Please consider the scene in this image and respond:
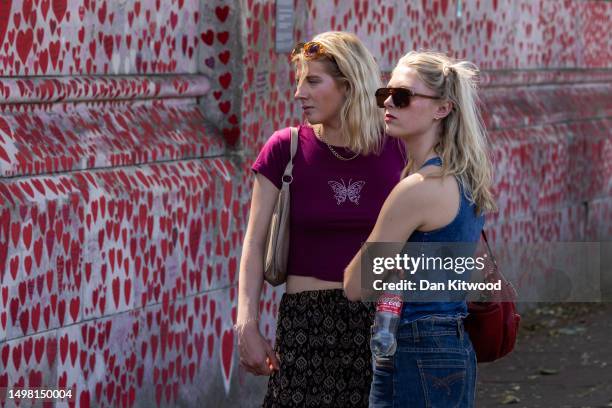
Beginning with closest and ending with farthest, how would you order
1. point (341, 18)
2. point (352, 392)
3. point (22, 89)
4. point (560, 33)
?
1. point (352, 392)
2. point (22, 89)
3. point (341, 18)
4. point (560, 33)

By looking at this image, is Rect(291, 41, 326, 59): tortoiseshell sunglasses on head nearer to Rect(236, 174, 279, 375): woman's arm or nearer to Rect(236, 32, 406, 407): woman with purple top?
Rect(236, 32, 406, 407): woman with purple top

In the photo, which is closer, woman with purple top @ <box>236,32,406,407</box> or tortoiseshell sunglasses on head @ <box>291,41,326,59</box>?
woman with purple top @ <box>236,32,406,407</box>

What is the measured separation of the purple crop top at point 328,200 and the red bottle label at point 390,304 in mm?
784

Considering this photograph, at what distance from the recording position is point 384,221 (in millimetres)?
4395

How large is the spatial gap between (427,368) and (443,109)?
73cm

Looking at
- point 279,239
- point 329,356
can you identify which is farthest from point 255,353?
point 279,239

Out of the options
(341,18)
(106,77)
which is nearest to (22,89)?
(106,77)

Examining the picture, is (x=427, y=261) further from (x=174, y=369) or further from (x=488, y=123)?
(x=488, y=123)

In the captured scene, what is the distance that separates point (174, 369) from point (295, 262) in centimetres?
223

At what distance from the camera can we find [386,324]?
4375 mm

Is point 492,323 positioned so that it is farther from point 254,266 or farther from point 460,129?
point 254,266

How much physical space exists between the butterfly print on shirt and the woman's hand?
1.57 feet

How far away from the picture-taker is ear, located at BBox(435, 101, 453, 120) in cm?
457

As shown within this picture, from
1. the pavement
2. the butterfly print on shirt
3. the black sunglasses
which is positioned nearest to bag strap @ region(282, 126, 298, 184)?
the butterfly print on shirt
